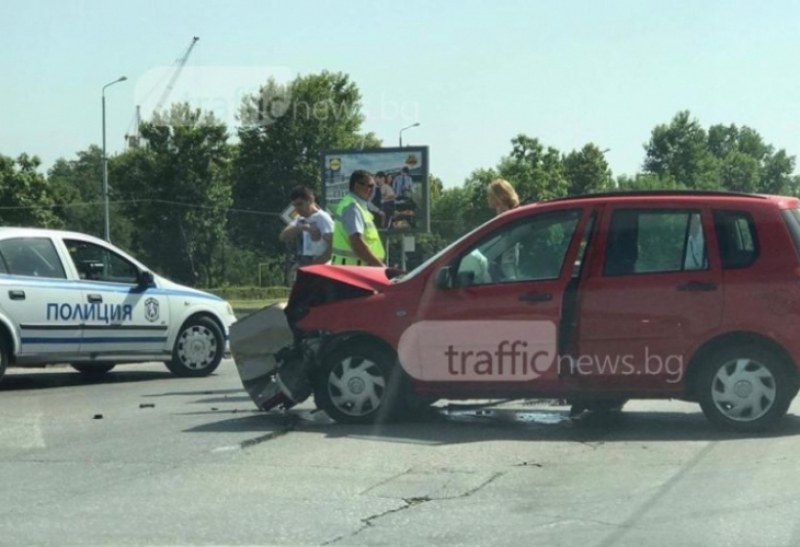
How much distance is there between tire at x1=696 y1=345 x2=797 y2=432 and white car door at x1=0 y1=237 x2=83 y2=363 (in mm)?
7217

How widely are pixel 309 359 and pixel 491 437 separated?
165 cm

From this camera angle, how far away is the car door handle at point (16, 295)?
44.2 ft

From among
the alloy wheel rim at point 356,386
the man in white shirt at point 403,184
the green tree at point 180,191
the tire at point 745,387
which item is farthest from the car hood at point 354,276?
the green tree at point 180,191

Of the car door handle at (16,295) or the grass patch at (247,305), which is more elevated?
the car door handle at (16,295)

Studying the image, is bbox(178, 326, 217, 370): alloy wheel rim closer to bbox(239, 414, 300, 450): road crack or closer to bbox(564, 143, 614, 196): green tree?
bbox(239, 414, 300, 450): road crack

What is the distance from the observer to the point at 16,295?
1352 cm

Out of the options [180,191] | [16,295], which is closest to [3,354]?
[16,295]

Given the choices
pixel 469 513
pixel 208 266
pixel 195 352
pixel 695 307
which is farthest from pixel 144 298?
pixel 208 266

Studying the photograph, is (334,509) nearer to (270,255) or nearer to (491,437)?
(491,437)

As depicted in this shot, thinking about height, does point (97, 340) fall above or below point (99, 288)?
below

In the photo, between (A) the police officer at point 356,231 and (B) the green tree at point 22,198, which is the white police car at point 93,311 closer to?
(A) the police officer at point 356,231

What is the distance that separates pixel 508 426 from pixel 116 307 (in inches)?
227

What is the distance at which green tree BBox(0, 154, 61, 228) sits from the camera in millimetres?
67812

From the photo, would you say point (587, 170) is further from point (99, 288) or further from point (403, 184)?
point (99, 288)
